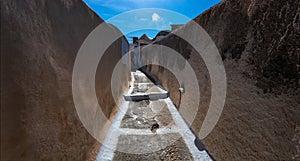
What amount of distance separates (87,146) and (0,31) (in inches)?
68.9

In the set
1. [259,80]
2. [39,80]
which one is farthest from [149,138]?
[39,80]

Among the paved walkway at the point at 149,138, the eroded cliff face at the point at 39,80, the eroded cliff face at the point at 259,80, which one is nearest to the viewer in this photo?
the eroded cliff face at the point at 39,80

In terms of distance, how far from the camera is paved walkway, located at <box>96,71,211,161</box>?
244 centimetres

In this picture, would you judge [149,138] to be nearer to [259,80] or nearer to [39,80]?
[259,80]

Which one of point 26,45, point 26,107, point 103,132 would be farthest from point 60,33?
point 103,132

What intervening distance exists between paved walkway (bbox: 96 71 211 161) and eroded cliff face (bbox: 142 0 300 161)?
0.54 meters

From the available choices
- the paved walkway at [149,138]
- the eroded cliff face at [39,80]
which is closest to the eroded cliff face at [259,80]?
the paved walkway at [149,138]

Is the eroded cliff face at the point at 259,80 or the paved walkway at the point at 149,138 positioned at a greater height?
the eroded cliff face at the point at 259,80

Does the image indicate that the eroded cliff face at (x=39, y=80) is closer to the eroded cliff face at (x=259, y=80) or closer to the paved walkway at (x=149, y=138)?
the paved walkway at (x=149, y=138)

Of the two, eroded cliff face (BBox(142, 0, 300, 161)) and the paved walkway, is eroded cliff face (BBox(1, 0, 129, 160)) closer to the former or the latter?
the paved walkway

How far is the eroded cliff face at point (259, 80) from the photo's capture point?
51.7 inches

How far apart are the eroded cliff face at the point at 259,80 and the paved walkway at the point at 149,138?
539 millimetres

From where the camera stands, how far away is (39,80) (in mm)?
1221

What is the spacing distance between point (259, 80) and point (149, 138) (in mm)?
2192
